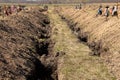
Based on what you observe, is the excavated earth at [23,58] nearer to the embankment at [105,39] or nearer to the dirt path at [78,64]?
the dirt path at [78,64]

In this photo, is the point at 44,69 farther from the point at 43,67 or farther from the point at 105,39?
the point at 105,39

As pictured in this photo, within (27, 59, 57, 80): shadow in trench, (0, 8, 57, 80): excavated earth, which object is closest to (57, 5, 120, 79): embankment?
(0, 8, 57, 80): excavated earth

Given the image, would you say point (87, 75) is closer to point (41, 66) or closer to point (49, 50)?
point (41, 66)

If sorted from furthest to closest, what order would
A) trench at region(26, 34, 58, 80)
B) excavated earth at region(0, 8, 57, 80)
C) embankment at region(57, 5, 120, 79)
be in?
1. embankment at region(57, 5, 120, 79)
2. trench at region(26, 34, 58, 80)
3. excavated earth at region(0, 8, 57, 80)

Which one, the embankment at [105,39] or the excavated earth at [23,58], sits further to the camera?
A: the embankment at [105,39]

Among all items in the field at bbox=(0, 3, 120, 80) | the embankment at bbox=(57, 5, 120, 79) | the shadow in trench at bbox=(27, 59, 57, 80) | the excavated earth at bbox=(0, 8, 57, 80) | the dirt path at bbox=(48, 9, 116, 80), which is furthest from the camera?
the embankment at bbox=(57, 5, 120, 79)

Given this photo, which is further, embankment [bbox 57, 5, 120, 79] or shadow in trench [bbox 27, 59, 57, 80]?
embankment [bbox 57, 5, 120, 79]

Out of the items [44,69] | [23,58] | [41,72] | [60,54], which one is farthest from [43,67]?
[60,54]

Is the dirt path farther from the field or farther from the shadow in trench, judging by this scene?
the shadow in trench

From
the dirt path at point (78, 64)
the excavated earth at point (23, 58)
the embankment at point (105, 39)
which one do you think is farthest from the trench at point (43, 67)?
the embankment at point (105, 39)

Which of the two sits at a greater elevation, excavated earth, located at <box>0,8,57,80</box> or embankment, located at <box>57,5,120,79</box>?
excavated earth, located at <box>0,8,57,80</box>

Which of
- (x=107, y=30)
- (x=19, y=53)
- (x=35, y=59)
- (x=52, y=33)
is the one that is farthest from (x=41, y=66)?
(x=52, y=33)

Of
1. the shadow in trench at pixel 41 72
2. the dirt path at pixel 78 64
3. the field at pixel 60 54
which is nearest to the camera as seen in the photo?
the field at pixel 60 54

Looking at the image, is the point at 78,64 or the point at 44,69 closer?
the point at 44,69
